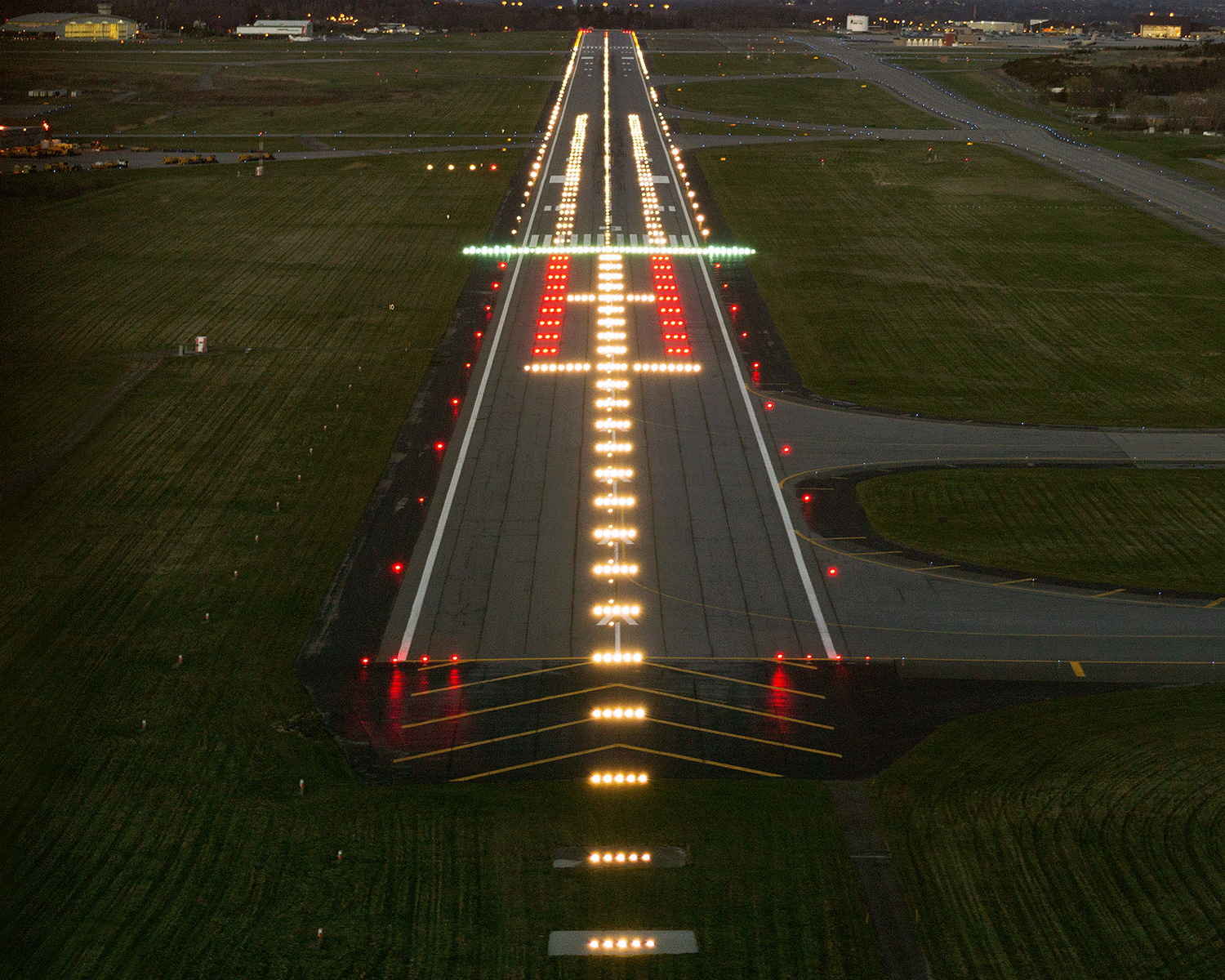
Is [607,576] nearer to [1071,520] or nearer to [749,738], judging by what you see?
[749,738]

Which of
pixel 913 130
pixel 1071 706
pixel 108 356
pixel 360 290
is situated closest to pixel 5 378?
pixel 108 356

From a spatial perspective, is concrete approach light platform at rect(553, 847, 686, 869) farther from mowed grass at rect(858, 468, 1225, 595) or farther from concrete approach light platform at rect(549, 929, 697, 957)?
mowed grass at rect(858, 468, 1225, 595)

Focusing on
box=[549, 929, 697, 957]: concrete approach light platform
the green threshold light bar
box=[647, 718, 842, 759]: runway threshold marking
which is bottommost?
box=[549, 929, 697, 957]: concrete approach light platform

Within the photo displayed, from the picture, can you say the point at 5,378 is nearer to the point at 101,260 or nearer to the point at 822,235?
the point at 101,260

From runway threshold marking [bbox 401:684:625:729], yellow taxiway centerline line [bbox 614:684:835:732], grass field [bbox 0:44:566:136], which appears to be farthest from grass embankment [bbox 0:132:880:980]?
grass field [bbox 0:44:566:136]

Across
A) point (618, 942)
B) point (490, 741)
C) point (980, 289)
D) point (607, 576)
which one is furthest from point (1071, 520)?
point (980, 289)

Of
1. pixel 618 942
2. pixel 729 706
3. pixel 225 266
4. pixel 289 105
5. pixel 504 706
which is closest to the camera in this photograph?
pixel 618 942
